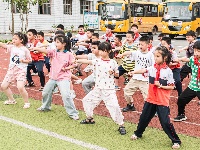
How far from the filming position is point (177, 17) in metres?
26.5

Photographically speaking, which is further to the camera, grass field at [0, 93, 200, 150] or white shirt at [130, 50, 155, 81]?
white shirt at [130, 50, 155, 81]

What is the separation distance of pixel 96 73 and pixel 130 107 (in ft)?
5.55

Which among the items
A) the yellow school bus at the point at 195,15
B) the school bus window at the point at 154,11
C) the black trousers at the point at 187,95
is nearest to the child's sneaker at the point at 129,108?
the black trousers at the point at 187,95

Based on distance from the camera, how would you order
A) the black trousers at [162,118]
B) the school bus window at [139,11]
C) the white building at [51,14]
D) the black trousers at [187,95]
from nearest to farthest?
1. the black trousers at [162,118]
2. the black trousers at [187,95]
3. the school bus window at [139,11]
4. the white building at [51,14]

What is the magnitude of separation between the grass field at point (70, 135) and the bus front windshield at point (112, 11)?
21.8 meters

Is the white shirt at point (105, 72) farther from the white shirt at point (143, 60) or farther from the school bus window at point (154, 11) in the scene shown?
the school bus window at point (154, 11)

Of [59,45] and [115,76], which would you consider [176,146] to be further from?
[59,45]

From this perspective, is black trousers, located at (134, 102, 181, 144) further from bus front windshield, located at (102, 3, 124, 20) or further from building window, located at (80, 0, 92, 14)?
building window, located at (80, 0, 92, 14)

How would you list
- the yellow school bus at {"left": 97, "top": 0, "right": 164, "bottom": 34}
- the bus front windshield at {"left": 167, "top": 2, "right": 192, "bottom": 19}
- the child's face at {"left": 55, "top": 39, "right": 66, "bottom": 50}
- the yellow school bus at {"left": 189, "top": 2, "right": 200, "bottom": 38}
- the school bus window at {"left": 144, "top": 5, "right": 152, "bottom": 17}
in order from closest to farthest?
the child's face at {"left": 55, "top": 39, "right": 66, "bottom": 50}
the yellow school bus at {"left": 189, "top": 2, "right": 200, "bottom": 38}
the bus front windshield at {"left": 167, "top": 2, "right": 192, "bottom": 19}
the yellow school bus at {"left": 97, "top": 0, "right": 164, "bottom": 34}
the school bus window at {"left": 144, "top": 5, "right": 152, "bottom": 17}

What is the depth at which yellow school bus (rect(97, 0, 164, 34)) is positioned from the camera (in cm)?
2833

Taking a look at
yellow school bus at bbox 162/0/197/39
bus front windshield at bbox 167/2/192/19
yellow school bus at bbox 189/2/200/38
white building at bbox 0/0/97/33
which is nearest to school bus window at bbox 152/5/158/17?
yellow school bus at bbox 162/0/197/39

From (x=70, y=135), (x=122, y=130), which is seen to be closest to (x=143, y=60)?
(x=122, y=130)

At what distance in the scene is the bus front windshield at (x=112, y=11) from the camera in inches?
1119

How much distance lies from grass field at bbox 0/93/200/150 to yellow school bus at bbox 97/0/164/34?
21.6 meters
